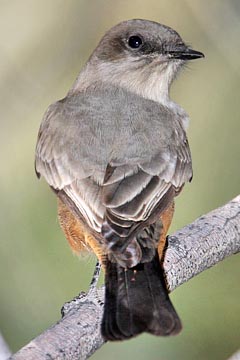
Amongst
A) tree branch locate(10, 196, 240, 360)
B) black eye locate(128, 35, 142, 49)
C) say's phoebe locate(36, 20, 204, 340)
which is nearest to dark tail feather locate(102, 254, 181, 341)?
say's phoebe locate(36, 20, 204, 340)

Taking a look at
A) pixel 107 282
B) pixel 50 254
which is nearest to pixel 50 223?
pixel 50 254

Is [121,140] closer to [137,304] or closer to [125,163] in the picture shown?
[125,163]

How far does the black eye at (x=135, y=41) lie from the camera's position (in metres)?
5.27

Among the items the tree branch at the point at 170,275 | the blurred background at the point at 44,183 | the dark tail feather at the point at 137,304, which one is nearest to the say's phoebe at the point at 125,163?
the dark tail feather at the point at 137,304

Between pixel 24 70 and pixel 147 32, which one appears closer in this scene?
pixel 147 32

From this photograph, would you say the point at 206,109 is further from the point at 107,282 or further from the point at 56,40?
the point at 107,282

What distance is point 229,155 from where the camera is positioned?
6.25 metres

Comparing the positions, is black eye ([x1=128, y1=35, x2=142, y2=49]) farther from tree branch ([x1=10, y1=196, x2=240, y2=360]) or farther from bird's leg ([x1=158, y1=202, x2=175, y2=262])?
bird's leg ([x1=158, y1=202, x2=175, y2=262])

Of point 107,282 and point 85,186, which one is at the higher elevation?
point 85,186

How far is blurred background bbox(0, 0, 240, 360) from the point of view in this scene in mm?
5777

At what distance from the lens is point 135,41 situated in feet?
17.3

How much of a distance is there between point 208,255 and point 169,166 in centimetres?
49

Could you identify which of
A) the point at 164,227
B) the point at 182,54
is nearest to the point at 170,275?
the point at 164,227

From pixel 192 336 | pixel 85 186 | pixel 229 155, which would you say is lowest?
pixel 192 336
